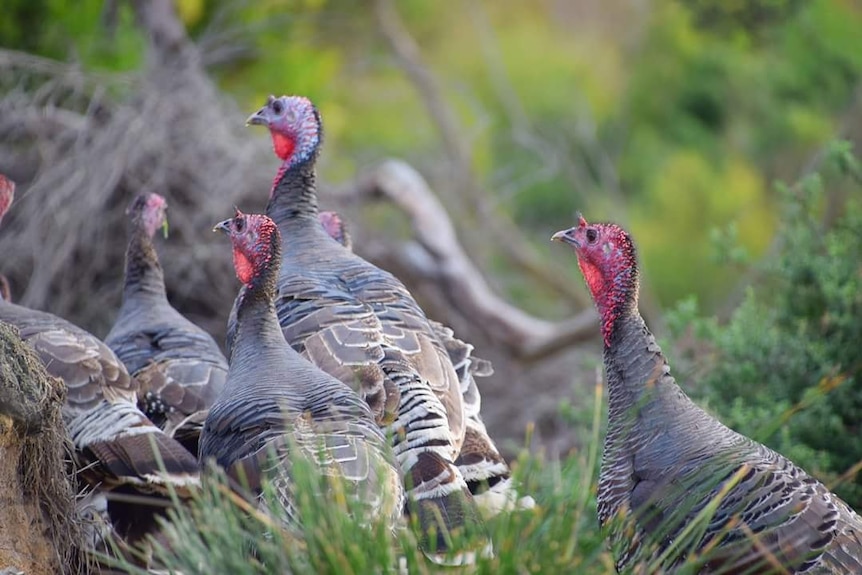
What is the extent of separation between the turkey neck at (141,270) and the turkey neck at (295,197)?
2.61 ft

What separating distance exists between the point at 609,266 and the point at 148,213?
2.76 meters

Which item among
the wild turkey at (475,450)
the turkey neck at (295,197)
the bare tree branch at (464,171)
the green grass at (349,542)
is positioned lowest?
the green grass at (349,542)

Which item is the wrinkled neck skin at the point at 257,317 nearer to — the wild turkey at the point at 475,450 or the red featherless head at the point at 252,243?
the red featherless head at the point at 252,243

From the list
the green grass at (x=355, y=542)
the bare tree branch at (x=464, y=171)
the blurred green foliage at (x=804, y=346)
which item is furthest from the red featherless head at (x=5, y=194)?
the bare tree branch at (x=464, y=171)

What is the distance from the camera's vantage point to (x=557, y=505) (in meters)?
3.28

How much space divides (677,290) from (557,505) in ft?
43.6

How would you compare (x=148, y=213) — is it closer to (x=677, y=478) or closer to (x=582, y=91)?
(x=677, y=478)

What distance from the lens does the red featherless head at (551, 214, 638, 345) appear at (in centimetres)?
443

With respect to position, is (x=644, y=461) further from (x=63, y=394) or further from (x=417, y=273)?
(x=417, y=273)

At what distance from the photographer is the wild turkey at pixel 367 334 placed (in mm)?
4238

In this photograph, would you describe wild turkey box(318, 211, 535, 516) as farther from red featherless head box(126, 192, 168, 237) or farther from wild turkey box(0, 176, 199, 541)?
red featherless head box(126, 192, 168, 237)

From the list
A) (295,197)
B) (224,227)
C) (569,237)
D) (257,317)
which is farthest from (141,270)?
(569,237)

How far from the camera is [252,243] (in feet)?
15.0

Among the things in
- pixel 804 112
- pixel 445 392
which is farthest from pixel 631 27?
pixel 445 392
